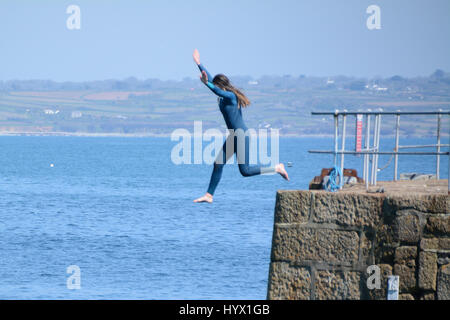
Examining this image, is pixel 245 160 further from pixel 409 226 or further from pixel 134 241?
pixel 134 241

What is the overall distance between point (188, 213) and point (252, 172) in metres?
48.5

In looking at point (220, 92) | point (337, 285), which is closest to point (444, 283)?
point (337, 285)

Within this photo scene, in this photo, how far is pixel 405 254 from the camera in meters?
7.05

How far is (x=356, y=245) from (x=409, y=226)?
52 centimetres

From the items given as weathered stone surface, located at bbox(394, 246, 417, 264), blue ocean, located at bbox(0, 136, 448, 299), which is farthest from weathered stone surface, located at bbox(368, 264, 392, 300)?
blue ocean, located at bbox(0, 136, 448, 299)

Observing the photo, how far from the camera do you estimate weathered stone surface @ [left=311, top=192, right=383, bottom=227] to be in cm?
707

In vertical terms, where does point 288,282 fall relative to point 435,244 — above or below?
below

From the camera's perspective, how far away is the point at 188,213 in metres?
56.3

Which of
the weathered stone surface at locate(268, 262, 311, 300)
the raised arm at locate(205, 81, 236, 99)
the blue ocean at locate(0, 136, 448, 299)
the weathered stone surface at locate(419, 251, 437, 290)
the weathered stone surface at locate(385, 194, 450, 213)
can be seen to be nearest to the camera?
the weathered stone surface at locate(385, 194, 450, 213)

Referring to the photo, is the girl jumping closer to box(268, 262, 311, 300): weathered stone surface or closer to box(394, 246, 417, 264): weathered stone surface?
box(268, 262, 311, 300): weathered stone surface

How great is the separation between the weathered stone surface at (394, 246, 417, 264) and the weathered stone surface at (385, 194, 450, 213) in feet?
1.25

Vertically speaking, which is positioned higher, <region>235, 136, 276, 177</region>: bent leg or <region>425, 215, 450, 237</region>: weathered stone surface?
<region>235, 136, 276, 177</region>: bent leg
